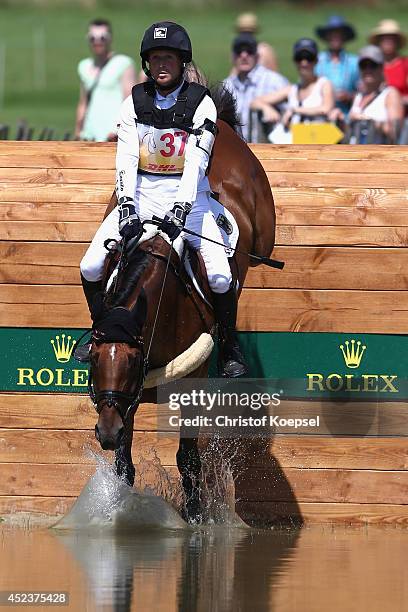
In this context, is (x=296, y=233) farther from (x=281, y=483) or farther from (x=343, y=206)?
(x=281, y=483)

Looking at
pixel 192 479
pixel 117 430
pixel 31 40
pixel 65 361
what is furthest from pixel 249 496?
pixel 31 40

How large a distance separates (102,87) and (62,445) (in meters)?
5.76

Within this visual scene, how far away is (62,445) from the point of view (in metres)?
8.32

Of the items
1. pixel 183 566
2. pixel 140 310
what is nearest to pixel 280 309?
pixel 140 310

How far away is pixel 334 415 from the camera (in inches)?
328

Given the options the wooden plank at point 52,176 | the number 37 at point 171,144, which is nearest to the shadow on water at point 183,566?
the number 37 at point 171,144

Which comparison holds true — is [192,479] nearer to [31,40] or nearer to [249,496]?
[249,496]

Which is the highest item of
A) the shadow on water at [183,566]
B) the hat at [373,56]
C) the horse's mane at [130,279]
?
the hat at [373,56]

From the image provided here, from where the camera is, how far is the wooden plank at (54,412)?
8.33m

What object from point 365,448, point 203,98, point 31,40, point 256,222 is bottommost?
point 365,448

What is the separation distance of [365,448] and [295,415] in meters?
0.45

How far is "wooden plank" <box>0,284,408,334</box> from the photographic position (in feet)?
27.6

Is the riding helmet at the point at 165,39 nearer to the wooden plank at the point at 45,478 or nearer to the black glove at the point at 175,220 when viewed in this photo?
the black glove at the point at 175,220

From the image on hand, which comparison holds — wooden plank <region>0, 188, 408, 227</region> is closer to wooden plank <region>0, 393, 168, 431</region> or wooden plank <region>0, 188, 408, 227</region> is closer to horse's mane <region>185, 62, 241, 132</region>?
horse's mane <region>185, 62, 241, 132</region>
